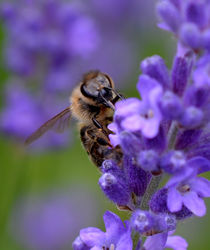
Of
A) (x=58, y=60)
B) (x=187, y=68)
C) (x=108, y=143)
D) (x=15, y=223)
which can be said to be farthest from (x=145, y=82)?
(x=15, y=223)

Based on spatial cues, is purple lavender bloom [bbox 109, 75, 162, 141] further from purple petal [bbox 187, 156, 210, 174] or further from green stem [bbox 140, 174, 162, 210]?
green stem [bbox 140, 174, 162, 210]

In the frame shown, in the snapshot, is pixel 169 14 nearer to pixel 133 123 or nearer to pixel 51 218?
pixel 133 123

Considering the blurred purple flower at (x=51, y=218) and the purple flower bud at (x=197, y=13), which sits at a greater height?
the blurred purple flower at (x=51, y=218)

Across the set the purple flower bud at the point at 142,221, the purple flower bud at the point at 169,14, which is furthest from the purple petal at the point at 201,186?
the purple flower bud at the point at 169,14

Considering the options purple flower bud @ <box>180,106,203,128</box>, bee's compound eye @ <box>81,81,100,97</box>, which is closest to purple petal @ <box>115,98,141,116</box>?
purple flower bud @ <box>180,106,203,128</box>

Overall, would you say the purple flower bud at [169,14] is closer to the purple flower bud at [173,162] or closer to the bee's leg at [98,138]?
the purple flower bud at [173,162]

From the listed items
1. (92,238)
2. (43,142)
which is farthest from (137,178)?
(43,142)
